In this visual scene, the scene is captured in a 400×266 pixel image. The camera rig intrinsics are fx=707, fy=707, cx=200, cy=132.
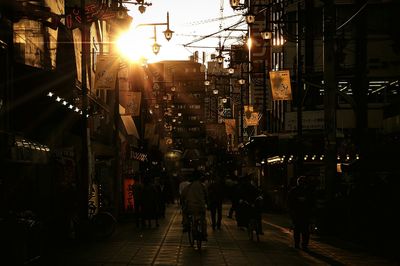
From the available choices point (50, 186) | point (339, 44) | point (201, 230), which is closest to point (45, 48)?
point (50, 186)

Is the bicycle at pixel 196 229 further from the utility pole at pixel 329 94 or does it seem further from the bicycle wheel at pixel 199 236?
the utility pole at pixel 329 94

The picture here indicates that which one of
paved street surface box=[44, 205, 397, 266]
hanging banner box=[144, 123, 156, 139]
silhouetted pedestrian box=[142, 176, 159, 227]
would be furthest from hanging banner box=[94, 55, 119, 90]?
hanging banner box=[144, 123, 156, 139]

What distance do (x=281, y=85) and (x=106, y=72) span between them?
9.79 metres

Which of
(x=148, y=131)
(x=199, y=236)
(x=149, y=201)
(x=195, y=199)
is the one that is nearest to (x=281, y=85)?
(x=149, y=201)

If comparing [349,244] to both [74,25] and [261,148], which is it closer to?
[74,25]

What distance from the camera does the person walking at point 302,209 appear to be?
19.5m

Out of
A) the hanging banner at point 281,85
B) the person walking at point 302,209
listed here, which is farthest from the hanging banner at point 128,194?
the person walking at point 302,209

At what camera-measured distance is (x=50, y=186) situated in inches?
1020

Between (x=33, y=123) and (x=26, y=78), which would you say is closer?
(x=26, y=78)

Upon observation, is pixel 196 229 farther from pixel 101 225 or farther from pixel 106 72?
pixel 106 72

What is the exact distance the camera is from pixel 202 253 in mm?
18219

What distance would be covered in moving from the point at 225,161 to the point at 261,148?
3341 centimetres

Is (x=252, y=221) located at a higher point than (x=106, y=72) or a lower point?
lower

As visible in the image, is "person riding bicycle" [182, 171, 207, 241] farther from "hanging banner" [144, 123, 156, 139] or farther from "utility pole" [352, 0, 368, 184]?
"hanging banner" [144, 123, 156, 139]
